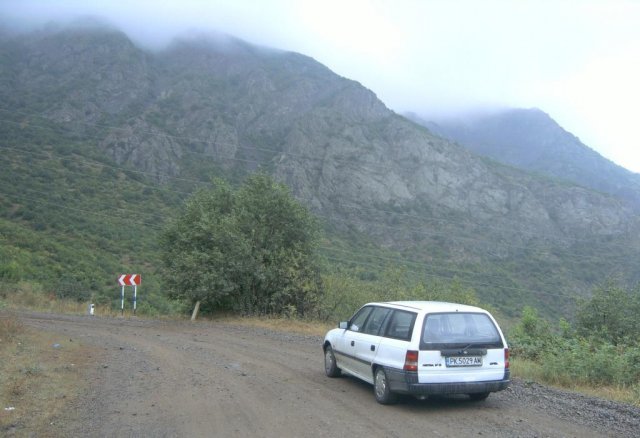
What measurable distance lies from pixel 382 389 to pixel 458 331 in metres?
1.45

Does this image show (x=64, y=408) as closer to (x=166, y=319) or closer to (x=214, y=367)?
(x=214, y=367)

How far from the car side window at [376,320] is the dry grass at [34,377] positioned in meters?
4.73

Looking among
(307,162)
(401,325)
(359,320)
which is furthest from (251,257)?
(307,162)

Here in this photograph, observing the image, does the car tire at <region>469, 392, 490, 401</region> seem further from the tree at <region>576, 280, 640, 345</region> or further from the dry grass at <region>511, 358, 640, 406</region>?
the tree at <region>576, 280, 640, 345</region>

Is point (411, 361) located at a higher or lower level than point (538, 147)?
lower

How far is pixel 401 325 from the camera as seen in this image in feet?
27.0

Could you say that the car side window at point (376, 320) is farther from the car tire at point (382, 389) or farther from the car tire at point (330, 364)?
the car tire at point (330, 364)

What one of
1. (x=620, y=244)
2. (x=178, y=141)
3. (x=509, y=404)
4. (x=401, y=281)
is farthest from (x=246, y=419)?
(x=620, y=244)

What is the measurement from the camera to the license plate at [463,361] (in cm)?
768

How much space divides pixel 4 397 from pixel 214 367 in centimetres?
427

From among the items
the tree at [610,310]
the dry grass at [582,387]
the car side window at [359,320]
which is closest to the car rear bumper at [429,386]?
the car side window at [359,320]

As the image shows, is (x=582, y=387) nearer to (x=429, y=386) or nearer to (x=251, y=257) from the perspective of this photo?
(x=429, y=386)

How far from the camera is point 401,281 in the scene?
28.8m

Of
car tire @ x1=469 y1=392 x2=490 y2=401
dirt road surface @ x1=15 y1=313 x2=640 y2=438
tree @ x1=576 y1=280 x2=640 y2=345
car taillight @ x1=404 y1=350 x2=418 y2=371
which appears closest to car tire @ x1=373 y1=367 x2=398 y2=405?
dirt road surface @ x1=15 y1=313 x2=640 y2=438
